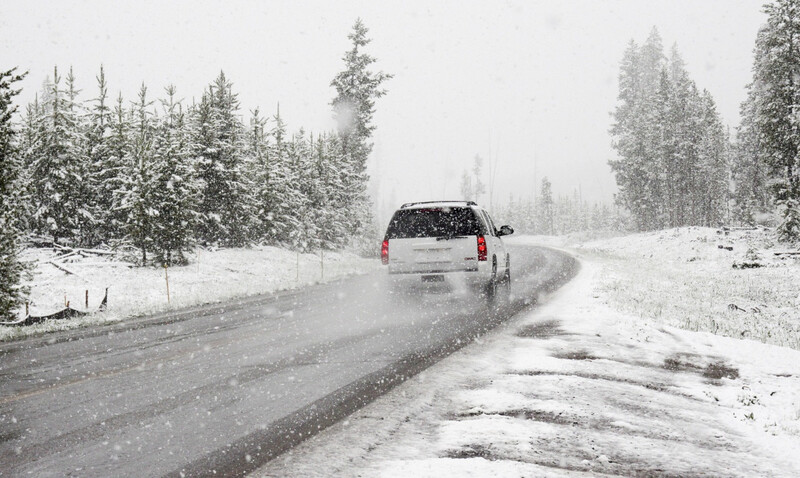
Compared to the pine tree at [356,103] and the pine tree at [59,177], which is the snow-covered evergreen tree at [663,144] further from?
the pine tree at [59,177]

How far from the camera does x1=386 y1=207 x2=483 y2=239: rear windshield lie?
11477 mm

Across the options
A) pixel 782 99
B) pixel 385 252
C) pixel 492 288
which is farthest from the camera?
pixel 782 99

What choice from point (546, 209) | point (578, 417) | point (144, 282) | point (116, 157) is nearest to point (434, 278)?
point (578, 417)

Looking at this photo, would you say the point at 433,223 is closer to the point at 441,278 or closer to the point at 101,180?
the point at 441,278

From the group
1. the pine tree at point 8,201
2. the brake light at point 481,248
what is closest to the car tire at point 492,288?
the brake light at point 481,248

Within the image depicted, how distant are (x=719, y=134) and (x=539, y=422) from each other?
58399mm

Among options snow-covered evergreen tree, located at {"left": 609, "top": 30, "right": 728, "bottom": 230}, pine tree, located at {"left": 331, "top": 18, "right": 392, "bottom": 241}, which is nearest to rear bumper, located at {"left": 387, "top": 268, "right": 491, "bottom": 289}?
pine tree, located at {"left": 331, "top": 18, "right": 392, "bottom": 241}

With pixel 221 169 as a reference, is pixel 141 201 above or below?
below

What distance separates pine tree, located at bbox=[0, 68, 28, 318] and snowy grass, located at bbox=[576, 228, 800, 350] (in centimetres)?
1270

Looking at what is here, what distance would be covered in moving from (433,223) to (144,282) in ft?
43.1

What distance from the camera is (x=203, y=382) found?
18.6 ft

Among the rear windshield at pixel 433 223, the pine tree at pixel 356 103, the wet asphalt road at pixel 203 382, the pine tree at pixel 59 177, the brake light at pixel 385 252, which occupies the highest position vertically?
the pine tree at pixel 356 103

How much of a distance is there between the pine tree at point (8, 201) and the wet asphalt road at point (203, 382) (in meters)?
3.21

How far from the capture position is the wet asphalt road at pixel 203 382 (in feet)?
12.6
